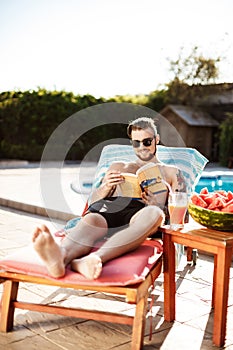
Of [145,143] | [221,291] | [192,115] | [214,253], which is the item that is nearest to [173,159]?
[145,143]

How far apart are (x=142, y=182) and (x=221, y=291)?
32.5 inches

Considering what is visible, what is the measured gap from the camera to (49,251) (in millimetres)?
1842

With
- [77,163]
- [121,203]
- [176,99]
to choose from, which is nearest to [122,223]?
[121,203]

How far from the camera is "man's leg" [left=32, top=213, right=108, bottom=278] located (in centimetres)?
183

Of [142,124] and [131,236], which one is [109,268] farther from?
[142,124]

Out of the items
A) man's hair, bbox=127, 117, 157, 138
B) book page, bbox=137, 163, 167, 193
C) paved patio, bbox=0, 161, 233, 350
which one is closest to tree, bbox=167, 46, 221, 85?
paved patio, bbox=0, 161, 233, 350

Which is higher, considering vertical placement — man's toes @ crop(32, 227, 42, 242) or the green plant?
man's toes @ crop(32, 227, 42, 242)

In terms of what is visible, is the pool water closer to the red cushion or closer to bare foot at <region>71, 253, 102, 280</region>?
the red cushion

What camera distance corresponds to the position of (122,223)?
2459 mm

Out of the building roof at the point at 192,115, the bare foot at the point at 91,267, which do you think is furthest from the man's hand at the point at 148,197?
the building roof at the point at 192,115

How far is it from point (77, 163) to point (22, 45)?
19.3ft

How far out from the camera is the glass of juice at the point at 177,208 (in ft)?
7.81

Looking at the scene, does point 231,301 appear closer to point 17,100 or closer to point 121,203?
point 121,203

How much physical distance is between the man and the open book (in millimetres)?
35
